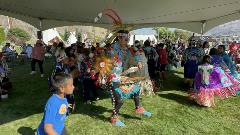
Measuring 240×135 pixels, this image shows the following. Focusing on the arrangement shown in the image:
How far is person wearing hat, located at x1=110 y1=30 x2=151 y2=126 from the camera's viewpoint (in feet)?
20.2

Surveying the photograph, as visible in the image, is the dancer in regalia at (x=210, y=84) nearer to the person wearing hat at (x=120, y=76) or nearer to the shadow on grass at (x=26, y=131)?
the person wearing hat at (x=120, y=76)

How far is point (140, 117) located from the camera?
22.4ft

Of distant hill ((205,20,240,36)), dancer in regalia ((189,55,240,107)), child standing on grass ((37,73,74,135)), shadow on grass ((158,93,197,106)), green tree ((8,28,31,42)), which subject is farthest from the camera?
green tree ((8,28,31,42))

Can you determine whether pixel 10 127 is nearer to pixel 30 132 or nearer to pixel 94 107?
pixel 30 132

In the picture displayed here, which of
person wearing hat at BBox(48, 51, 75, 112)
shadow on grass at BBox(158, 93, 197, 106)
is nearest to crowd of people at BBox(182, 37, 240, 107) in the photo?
shadow on grass at BBox(158, 93, 197, 106)

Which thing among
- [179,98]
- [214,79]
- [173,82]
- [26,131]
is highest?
[214,79]

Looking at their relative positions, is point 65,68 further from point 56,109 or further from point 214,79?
point 56,109

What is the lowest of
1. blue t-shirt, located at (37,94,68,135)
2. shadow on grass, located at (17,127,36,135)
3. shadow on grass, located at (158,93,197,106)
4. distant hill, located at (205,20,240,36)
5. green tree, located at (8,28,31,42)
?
shadow on grass, located at (17,127,36,135)

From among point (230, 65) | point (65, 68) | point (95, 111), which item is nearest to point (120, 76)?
point (95, 111)

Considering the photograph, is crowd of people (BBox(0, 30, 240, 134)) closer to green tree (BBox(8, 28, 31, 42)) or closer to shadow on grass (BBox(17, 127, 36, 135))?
shadow on grass (BBox(17, 127, 36, 135))

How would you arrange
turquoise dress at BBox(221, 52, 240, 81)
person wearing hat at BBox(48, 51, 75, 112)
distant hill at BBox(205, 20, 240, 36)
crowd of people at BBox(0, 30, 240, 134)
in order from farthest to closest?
distant hill at BBox(205, 20, 240, 36) < turquoise dress at BBox(221, 52, 240, 81) < person wearing hat at BBox(48, 51, 75, 112) < crowd of people at BBox(0, 30, 240, 134)

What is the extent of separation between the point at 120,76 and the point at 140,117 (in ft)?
3.76

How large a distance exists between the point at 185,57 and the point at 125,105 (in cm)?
317

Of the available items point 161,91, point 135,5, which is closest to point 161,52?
point 161,91
